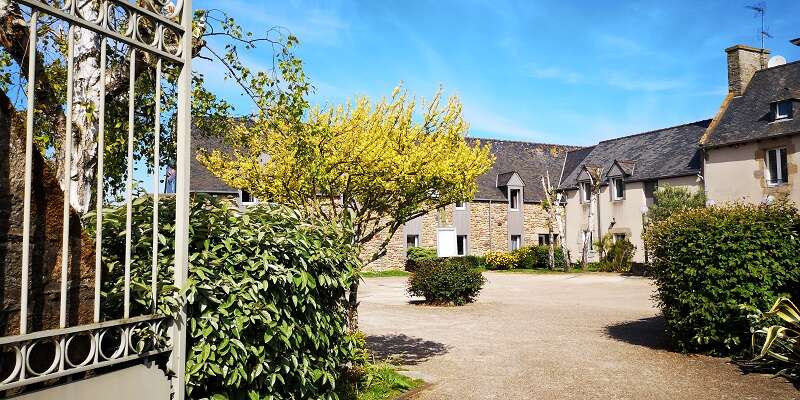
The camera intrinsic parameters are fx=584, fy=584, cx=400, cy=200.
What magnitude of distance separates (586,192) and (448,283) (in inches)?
843

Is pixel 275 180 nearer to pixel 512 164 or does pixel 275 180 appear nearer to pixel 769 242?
pixel 769 242

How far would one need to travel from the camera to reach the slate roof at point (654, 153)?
30.1 m

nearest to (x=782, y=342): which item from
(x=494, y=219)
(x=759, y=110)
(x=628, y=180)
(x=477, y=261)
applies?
(x=759, y=110)

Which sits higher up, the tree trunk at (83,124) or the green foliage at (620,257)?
the tree trunk at (83,124)

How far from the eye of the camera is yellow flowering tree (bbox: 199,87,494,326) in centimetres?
796

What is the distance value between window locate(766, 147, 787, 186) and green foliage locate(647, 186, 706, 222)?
2878mm

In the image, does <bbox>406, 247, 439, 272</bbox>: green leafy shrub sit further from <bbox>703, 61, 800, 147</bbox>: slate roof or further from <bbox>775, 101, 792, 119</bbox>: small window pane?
<bbox>775, 101, 792, 119</bbox>: small window pane

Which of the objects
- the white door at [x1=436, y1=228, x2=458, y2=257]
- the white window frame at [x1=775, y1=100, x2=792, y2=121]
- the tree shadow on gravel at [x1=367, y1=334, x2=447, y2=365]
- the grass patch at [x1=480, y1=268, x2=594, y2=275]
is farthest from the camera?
the white door at [x1=436, y1=228, x2=458, y2=257]

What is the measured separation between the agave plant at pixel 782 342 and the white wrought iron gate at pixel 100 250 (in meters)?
7.50

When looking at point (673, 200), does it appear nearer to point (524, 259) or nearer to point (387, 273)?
point (524, 259)

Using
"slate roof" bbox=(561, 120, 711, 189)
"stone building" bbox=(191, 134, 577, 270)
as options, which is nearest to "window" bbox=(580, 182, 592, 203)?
"slate roof" bbox=(561, 120, 711, 189)

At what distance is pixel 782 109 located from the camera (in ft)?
Result: 83.1

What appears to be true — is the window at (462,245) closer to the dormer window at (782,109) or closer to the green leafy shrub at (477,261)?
the green leafy shrub at (477,261)

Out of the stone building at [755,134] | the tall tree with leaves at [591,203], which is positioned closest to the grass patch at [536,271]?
the tall tree with leaves at [591,203]
